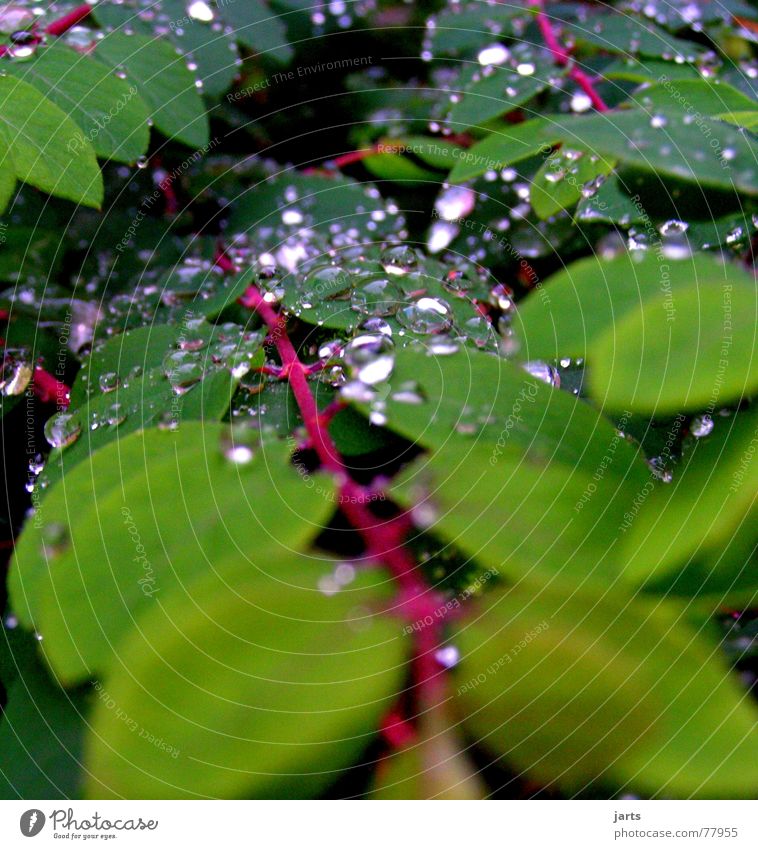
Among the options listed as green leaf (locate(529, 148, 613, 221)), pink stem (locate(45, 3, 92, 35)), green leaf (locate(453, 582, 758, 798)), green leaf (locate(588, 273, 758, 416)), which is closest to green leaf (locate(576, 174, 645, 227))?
green leaf (locate(529, 148, 613, 221))

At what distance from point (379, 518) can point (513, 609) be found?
68 millimetres

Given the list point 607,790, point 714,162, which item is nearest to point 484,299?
point 714,162

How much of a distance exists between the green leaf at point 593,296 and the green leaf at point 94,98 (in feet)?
0.83

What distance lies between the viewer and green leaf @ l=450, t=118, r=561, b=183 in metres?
0.42

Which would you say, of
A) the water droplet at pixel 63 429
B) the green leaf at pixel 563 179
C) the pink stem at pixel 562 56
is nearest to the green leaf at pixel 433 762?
the water droplet at pixel 63 429

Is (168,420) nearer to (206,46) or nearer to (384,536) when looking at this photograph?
(384,536)

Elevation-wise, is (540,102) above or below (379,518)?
above

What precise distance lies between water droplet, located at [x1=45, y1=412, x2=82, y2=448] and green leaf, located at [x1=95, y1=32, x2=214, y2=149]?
199 millimetres

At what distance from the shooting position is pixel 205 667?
22 cm

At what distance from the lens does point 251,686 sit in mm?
228

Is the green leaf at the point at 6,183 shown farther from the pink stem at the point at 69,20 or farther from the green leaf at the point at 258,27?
the green leaf at the point at 258,27

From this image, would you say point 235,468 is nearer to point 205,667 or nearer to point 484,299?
point 205,667

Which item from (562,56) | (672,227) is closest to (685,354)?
(672,227)

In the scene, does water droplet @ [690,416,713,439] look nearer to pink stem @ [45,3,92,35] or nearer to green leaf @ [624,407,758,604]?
green leaf @ [624,407,758,604]
